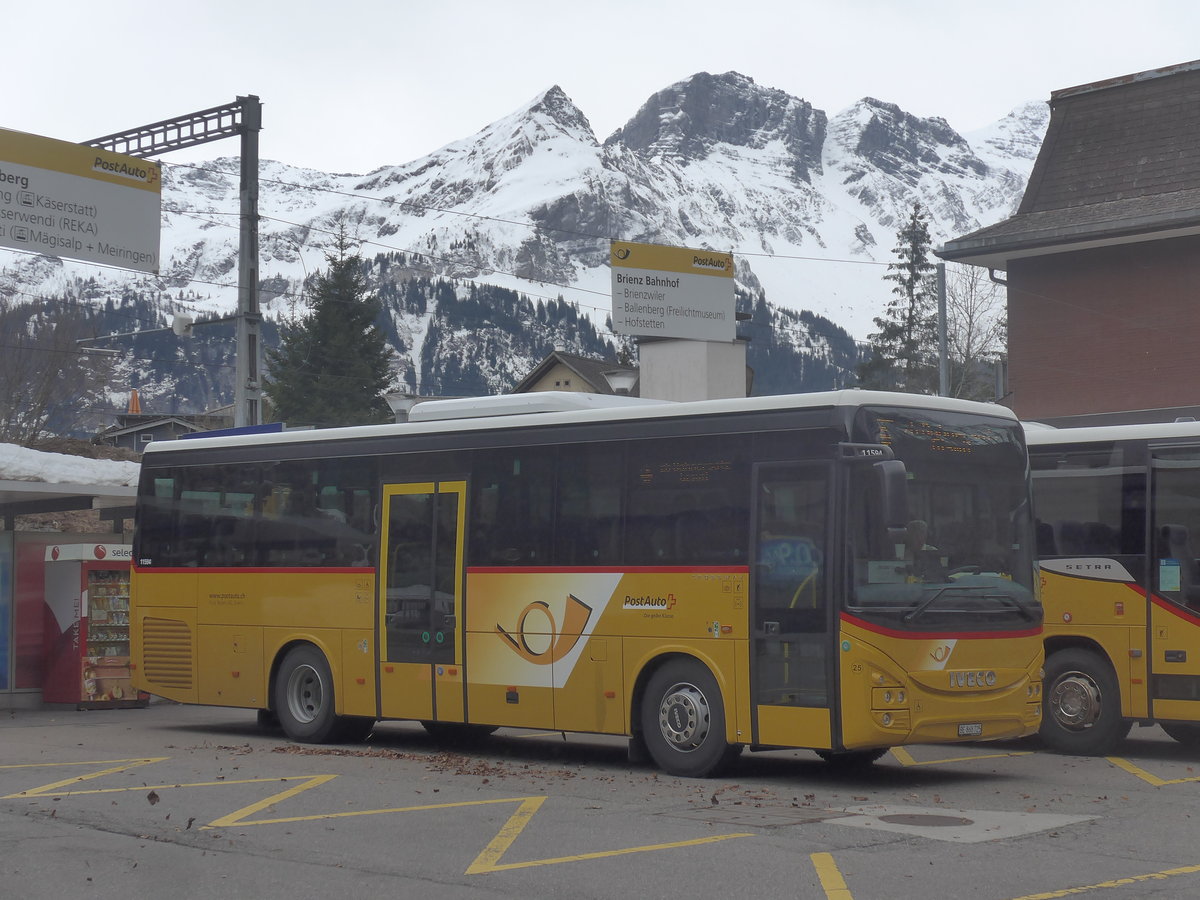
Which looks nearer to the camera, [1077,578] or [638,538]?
[638,538]

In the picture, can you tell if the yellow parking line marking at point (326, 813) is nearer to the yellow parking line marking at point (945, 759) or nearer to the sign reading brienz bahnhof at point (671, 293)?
the yellow parking line marking at point (945, 759)

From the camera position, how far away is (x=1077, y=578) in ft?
50.1

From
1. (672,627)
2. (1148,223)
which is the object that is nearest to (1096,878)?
(672,627)

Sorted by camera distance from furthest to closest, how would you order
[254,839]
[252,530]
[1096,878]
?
[252,530], [254,839], [1096,878]

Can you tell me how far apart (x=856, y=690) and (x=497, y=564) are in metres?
4.01

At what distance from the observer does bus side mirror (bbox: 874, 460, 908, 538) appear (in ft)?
38.7

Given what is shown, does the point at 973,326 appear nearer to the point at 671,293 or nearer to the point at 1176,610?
the point at 671,293

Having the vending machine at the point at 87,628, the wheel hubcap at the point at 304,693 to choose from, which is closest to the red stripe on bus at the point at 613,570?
the wheel hubcap at the point at 304,693

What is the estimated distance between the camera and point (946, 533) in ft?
41.6

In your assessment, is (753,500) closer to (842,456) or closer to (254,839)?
(842,456)

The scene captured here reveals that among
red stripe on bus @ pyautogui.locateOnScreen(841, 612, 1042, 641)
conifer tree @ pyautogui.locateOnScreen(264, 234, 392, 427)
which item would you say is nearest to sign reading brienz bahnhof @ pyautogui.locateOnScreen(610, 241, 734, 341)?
red stripe on bus @ pyautogui.locateOnScreen(841, 612, 1042, 641)

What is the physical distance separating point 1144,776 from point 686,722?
12.3 feet

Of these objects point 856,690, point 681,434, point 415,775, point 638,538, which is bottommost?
point 415,775

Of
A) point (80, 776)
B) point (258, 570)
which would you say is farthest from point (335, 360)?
point (80, 776)
